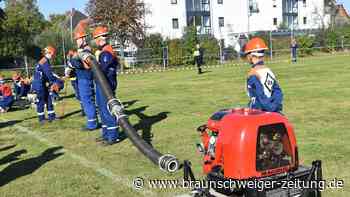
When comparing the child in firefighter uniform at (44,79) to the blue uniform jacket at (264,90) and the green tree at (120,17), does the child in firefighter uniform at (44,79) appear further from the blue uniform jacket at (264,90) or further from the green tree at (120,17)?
the green tree at (120,17)

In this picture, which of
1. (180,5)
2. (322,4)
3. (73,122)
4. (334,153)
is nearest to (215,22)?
→ (180,5)

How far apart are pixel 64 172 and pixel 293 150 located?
4052mm

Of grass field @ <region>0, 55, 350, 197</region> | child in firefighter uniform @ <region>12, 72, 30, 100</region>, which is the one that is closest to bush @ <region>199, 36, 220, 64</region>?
child in firefighter uniform @ <region>12, 72, 30, 100</region>

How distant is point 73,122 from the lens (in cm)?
1318

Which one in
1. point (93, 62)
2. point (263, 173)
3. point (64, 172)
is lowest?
point (64, 172)

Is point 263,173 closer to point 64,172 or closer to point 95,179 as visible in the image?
point 95,179

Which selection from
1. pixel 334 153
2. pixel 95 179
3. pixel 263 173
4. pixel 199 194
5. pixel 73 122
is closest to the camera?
pixel 263 173

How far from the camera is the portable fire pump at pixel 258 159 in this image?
4906 mm

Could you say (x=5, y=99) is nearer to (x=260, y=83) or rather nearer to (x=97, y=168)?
(x=97, y=168)

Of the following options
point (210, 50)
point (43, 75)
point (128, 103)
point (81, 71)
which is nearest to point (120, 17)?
point (210, 50)

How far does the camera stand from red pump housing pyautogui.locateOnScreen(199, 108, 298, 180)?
193 inches

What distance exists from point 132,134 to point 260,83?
5.67ft

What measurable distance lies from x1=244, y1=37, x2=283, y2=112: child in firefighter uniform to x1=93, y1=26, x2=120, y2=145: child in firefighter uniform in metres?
3.61

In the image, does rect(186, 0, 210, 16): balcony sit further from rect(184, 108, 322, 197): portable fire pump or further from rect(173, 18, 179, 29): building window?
rect(184, 108, 322, 197): portable fire pump
